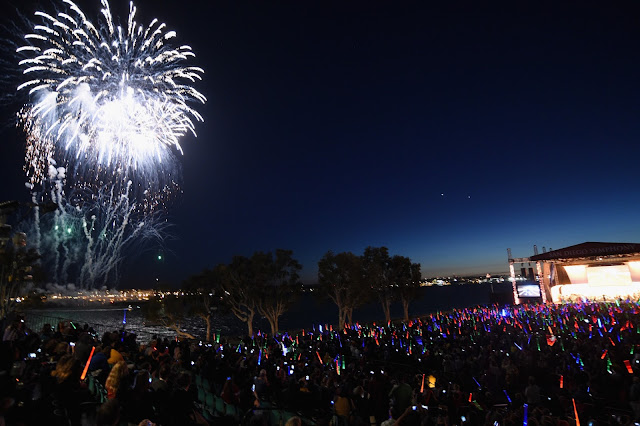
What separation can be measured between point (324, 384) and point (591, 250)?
35.6 metres

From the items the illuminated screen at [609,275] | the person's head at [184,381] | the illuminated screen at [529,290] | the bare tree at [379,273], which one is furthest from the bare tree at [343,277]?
the person's head at [184,381]

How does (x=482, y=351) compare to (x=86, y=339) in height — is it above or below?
below

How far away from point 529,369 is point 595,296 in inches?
1255

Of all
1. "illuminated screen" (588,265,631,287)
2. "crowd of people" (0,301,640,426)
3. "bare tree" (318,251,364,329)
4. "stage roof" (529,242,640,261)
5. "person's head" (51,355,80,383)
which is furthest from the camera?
"bare tree" (318,251,364,329)

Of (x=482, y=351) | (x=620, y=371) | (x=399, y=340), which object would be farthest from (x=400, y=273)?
(x=620, y=371)

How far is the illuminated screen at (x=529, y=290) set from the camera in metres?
36.5

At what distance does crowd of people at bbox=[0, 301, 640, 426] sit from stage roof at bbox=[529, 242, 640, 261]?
2102 cm

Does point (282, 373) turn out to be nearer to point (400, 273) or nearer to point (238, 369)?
point (238, 369)

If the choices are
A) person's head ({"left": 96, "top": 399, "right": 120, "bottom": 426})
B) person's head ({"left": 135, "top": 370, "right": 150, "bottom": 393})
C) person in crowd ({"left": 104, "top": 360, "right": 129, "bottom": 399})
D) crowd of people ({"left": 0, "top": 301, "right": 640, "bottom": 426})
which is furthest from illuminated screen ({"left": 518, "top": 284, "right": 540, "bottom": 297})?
person's head ({"left": 96, "top": 399, "right": 120, "bottom": 426})

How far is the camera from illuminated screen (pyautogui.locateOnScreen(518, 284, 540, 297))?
3647cm

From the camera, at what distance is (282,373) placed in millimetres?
9883

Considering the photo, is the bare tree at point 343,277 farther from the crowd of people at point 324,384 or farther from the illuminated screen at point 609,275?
the illuminated screen at point 609,275

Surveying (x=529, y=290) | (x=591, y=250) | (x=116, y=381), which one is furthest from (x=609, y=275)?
(x=116, y=381)

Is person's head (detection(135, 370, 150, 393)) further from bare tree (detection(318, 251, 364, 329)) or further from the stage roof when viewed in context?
the stage roof
